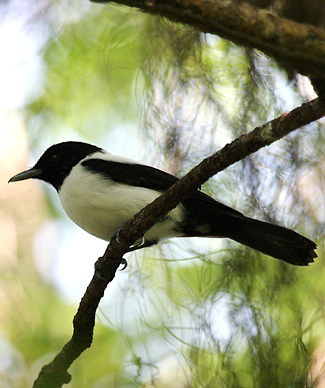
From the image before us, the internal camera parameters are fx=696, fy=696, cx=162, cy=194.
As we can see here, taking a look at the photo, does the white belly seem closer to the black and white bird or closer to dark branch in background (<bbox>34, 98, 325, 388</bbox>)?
the black and white bird

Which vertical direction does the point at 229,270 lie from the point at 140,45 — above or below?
below

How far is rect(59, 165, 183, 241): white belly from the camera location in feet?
13.5

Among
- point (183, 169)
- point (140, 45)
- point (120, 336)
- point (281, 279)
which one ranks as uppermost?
point (140, 45)

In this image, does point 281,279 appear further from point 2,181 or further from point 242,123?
point 2,181

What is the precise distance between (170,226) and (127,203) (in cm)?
30

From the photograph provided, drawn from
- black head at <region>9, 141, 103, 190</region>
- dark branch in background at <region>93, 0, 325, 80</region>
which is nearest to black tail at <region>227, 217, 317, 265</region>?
black head at <region>9, 141, 103, 190</region>

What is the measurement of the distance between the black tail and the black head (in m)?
1.21

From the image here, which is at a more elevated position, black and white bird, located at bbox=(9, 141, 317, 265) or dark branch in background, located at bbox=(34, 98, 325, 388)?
black and white bird, located at bbox=(9, 141, 317, 265)

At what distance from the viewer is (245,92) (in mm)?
4816

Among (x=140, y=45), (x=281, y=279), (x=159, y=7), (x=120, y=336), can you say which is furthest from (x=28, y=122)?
(x=159, y=7)

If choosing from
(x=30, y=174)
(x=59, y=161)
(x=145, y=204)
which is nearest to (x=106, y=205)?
(x=145, y=204)

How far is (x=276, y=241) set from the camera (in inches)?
157

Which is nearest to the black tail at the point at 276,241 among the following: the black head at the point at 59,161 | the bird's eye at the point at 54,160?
the black head at the point at 59,161

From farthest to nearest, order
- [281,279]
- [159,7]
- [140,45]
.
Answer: [140,45] < [281,279] < [159,7]
